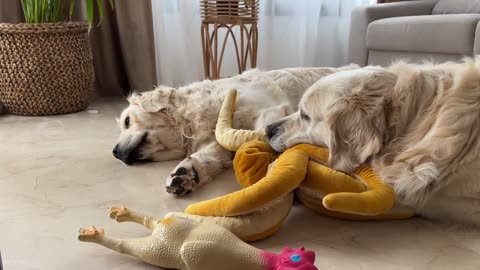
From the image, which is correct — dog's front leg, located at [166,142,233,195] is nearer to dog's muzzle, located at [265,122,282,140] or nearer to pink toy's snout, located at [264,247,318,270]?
dog's muzzle, located at [265,122,282,140]

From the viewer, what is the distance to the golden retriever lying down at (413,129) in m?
1.25

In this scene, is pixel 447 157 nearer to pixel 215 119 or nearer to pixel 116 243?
pixel 116 243

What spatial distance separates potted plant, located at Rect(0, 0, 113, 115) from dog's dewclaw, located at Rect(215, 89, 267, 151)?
1.39 meters

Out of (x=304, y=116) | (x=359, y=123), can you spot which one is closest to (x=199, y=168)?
(x=304, y=116)

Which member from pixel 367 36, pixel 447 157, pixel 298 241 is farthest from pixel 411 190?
pixel 367 36

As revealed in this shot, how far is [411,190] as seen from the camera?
1262mm

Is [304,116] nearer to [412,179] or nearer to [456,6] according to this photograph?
[412,179]

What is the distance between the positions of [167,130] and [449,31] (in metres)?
1.74

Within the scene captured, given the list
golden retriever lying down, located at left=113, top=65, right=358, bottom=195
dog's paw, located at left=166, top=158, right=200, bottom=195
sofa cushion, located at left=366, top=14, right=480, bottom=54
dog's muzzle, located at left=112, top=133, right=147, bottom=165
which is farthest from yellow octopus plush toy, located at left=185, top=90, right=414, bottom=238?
sofa cushion, located at left=366, top=14, right=480, bottom=54

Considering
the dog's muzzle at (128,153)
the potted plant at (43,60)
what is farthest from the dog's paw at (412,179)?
the potted plant at (43,60)

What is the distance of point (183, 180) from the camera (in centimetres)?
160

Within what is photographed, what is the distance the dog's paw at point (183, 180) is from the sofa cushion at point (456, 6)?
2.53 metres

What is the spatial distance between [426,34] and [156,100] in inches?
68.3

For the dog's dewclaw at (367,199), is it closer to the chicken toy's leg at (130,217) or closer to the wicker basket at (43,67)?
the chicken toy's leg at (130,217)
